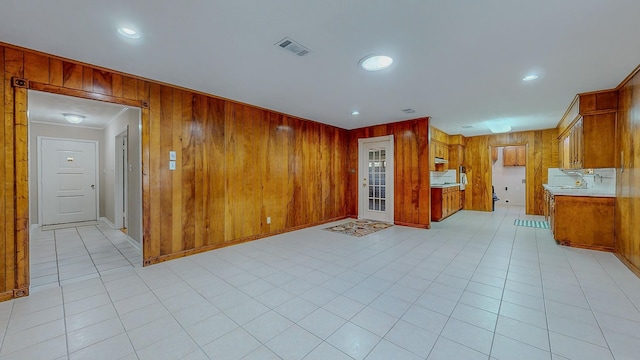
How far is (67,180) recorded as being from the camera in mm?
6242

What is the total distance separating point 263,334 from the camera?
1.93 meters

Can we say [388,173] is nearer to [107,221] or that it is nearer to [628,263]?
[628,263]

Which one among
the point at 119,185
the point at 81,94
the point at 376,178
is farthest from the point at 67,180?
the point at 376,178

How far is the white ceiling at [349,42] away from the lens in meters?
1.94

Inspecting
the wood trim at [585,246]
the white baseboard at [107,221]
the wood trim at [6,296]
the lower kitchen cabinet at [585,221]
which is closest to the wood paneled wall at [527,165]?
the lower kitchen cabinet at [585,221]

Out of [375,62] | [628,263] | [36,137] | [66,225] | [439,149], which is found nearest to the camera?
[375,62]

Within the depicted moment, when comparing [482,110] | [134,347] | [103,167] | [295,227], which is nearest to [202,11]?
[134,347]

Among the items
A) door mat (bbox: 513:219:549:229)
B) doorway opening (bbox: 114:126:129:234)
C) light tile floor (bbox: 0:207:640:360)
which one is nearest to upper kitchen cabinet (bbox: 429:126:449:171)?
door mat (bbox: 513:219:549:229)

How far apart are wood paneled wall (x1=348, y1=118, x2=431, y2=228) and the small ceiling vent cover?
3913 mm

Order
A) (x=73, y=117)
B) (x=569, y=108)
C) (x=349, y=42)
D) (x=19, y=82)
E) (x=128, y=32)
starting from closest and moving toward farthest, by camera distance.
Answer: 1. (x=128, y=32)
2. (x=349, y=42)
3. (x=19, y=82)
4. (x=569, y=108)
5. (x=73, y=117)

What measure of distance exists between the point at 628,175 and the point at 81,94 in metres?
7.04

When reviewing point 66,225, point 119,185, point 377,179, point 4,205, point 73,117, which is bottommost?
point 66,225

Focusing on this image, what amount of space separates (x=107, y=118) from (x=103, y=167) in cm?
180

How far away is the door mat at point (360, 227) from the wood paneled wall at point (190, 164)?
2.33 feet
